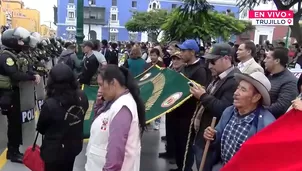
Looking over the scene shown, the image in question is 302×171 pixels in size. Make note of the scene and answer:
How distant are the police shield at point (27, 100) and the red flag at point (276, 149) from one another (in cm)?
392

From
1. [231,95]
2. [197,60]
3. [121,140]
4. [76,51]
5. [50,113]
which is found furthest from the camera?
[76,51]

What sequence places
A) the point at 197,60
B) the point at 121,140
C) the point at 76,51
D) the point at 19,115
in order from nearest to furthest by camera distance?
1. the point at 121,140
2. the point at 197,60
3. the point at 19,115
4. the point at 76,51

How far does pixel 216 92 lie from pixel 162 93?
1194 mm

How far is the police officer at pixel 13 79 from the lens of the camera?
17.4 ft

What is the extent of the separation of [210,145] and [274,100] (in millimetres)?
1544

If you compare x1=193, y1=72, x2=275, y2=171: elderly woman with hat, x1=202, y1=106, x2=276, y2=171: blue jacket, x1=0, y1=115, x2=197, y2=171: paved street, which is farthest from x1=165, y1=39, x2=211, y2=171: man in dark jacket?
x1=193, y1=72, x2=275, y2=171: elderly woman with hat

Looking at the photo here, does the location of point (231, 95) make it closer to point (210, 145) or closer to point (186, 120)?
point (210, 145)

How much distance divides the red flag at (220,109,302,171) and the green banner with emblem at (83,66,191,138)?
203cm

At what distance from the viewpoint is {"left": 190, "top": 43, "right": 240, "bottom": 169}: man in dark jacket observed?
142 inches

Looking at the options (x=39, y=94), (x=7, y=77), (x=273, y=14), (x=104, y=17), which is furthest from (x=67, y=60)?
(x=104, y=17)

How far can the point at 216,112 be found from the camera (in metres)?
3.59

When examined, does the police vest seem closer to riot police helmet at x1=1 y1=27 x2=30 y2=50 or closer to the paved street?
riot police helmet at x1=1 y1=27 x2=30 y2=50

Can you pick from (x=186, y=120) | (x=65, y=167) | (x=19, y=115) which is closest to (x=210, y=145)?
(x=65, y=167)

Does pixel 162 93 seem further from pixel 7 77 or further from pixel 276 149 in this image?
pixel 276 149
